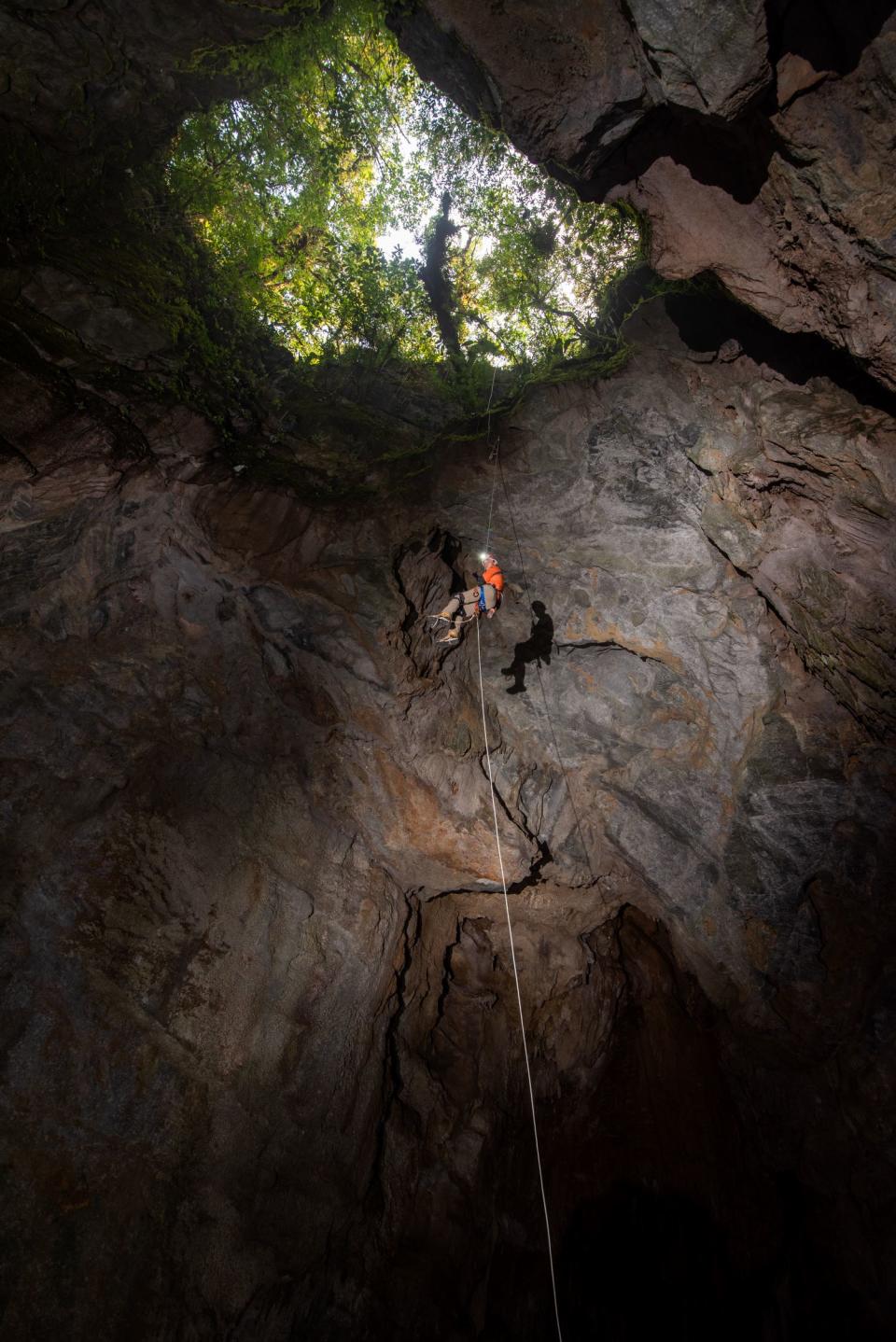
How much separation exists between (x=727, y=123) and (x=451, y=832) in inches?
272

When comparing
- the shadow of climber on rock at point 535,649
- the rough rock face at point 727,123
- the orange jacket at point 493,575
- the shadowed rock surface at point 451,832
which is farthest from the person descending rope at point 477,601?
the rough rock face at point 727,123

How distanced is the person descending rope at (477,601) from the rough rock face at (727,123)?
2863 mm

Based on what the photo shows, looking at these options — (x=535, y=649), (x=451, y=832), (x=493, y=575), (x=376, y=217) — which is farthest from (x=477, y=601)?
(x=376, y=217)

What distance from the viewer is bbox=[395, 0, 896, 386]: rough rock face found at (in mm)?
3420

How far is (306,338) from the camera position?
22.8 feet

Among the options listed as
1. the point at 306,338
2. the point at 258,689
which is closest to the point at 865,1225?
the point at 258,689

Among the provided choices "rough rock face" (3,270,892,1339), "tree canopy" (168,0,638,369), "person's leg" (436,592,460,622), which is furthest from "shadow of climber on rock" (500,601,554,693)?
"tree canopy" (168,0,638,369)

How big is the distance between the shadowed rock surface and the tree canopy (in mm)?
767

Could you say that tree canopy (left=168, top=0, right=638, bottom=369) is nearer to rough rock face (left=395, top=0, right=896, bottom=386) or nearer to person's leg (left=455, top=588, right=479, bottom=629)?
rough rock face (left=395, top=0, right=896, bottom=386)

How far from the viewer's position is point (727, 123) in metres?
3.66

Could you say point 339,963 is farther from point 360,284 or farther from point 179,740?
point 360,284

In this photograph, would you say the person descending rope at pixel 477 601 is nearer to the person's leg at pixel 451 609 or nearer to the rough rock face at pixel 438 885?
the person's leg at pixel 451 609

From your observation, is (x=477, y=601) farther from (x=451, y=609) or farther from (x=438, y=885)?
(x=438, y=885)

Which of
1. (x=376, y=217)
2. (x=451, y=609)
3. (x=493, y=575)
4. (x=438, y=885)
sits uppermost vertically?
(x=376, y=217)
